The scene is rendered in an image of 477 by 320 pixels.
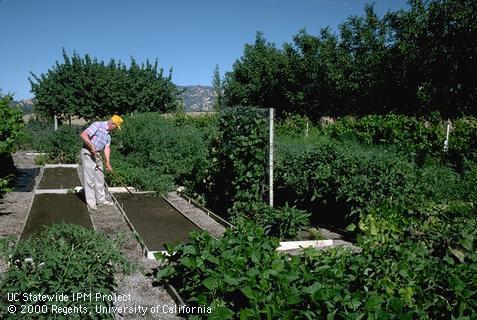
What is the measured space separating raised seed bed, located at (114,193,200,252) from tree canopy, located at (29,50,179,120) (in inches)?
904

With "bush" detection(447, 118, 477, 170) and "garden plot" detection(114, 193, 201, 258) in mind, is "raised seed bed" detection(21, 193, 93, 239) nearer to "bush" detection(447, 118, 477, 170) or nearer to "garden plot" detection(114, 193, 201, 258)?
"garden plot" detection(114, 193, 201, 258)

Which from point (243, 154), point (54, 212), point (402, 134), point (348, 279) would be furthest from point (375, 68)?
point (348, 279)

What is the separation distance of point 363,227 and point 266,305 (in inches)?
62.1

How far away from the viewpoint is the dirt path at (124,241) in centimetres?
427

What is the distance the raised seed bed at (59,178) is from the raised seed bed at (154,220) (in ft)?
7.75

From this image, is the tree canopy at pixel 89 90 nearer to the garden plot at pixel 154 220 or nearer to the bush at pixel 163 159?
the bush at pixel 163 159

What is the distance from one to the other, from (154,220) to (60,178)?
6417mm

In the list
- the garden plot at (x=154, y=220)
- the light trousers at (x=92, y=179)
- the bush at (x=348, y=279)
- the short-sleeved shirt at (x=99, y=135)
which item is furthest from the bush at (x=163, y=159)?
the bush at (x=348, y=279)

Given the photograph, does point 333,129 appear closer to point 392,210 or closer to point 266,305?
point 392,210

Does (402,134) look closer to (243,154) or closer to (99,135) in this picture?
(243,154)

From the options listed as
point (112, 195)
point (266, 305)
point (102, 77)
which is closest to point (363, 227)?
point (266, 305)

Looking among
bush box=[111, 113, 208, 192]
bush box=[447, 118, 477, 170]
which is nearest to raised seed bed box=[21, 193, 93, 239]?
bush box=[111, 113, 208, 192]

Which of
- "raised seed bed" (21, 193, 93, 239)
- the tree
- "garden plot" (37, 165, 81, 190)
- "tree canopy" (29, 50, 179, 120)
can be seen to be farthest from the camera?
the tree

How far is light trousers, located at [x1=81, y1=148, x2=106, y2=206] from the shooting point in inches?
341
